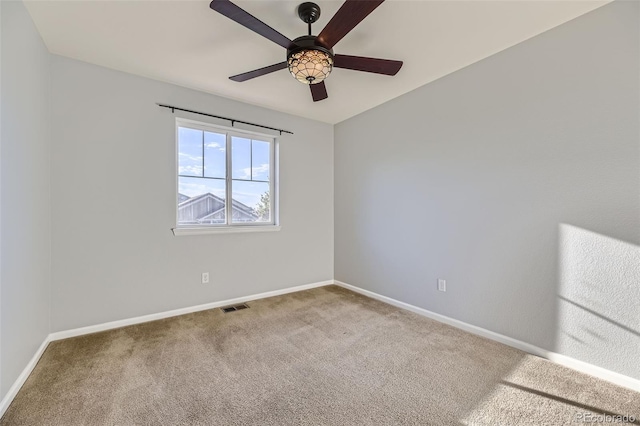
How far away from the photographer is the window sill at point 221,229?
2.93 m

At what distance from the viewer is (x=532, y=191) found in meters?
2.17

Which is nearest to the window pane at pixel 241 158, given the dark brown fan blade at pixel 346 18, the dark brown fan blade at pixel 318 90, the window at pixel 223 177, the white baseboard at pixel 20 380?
the window at pixel 223 177

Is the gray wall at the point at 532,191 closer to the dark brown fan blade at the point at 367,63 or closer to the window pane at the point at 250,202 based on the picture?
the dark brown fan blade at the point at 367,63

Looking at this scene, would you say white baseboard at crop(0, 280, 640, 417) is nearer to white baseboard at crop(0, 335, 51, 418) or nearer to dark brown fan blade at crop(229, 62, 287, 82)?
white baseboard at crop(0, 335, 51, 418)

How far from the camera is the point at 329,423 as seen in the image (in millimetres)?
1454

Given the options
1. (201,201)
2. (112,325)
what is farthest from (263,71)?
(112,325)

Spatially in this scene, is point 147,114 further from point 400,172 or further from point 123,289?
point 400,172

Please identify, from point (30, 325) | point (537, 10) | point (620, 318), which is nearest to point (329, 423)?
point (620, 318)

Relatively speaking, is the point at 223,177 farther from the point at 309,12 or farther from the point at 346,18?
the point at 346,18

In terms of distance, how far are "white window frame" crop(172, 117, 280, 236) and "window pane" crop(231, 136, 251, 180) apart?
0.15 feet

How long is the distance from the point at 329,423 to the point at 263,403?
1.39 ft

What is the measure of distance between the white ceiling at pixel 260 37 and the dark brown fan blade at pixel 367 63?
0.32 meters

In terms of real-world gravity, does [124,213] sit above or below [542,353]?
above

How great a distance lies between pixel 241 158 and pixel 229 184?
39cm
